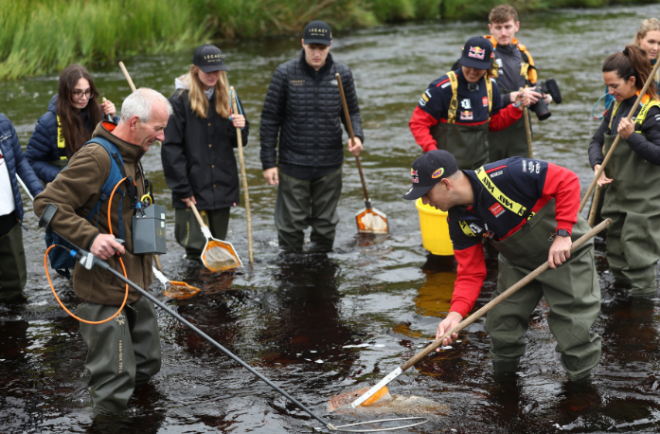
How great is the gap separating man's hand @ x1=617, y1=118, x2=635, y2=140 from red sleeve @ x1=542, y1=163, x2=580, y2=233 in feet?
5.85

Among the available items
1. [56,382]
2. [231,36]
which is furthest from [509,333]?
[231,36]

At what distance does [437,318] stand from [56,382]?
2.85m

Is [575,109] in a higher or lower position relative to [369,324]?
higher

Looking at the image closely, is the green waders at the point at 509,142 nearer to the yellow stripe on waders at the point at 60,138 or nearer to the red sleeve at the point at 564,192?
the red sleeve at the point at 564,192

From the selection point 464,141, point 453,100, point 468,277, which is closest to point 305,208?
point 464,141

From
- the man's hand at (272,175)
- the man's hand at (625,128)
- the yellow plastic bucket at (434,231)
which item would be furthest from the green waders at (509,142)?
the man's hand at (272,175)

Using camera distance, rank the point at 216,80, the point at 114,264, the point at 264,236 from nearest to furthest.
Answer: the point at 114,264
the point at 216,80
the point at 264,236

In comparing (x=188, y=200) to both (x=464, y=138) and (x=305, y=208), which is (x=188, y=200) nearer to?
(x=305, y=208)

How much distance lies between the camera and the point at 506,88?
706 centimetres

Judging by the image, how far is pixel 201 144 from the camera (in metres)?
6.30

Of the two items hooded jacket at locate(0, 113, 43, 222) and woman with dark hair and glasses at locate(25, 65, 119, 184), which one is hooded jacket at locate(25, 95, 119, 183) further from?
hooded jacket at locate(0, 113, 43, 222)

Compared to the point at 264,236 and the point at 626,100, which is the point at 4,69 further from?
the point at 626,100

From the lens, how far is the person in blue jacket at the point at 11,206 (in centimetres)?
541

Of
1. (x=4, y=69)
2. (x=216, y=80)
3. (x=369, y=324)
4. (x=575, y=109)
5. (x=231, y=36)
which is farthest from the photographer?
(x=231, y=36)
